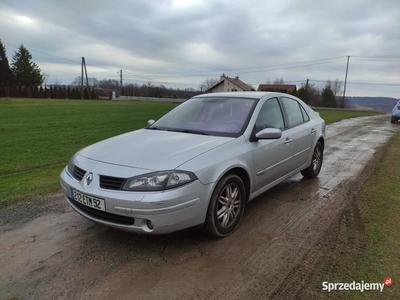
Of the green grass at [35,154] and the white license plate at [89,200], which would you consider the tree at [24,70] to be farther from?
the white license plate at [89,200]

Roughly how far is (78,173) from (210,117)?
1.89 meters

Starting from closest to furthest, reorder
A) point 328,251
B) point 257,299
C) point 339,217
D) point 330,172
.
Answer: point 257,299, point 328,251, point 339,217, point 330,172

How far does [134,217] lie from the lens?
8.82 feet

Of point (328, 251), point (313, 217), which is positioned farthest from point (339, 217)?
point (328, 251)

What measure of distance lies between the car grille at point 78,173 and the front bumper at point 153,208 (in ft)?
0.56

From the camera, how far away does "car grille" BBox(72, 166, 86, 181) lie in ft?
10.0

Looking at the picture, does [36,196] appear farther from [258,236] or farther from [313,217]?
[313,217]

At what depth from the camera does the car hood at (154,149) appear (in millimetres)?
2855

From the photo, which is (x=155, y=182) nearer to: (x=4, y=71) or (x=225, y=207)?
(x=225, y=207)

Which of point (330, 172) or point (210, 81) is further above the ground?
point (210, 81)

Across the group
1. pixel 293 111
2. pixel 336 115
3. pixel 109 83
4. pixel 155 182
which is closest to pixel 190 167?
pixel 155 182

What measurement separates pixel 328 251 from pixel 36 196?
4094 mm

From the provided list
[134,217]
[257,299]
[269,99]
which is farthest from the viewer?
[269,99]

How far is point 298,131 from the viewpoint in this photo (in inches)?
184
